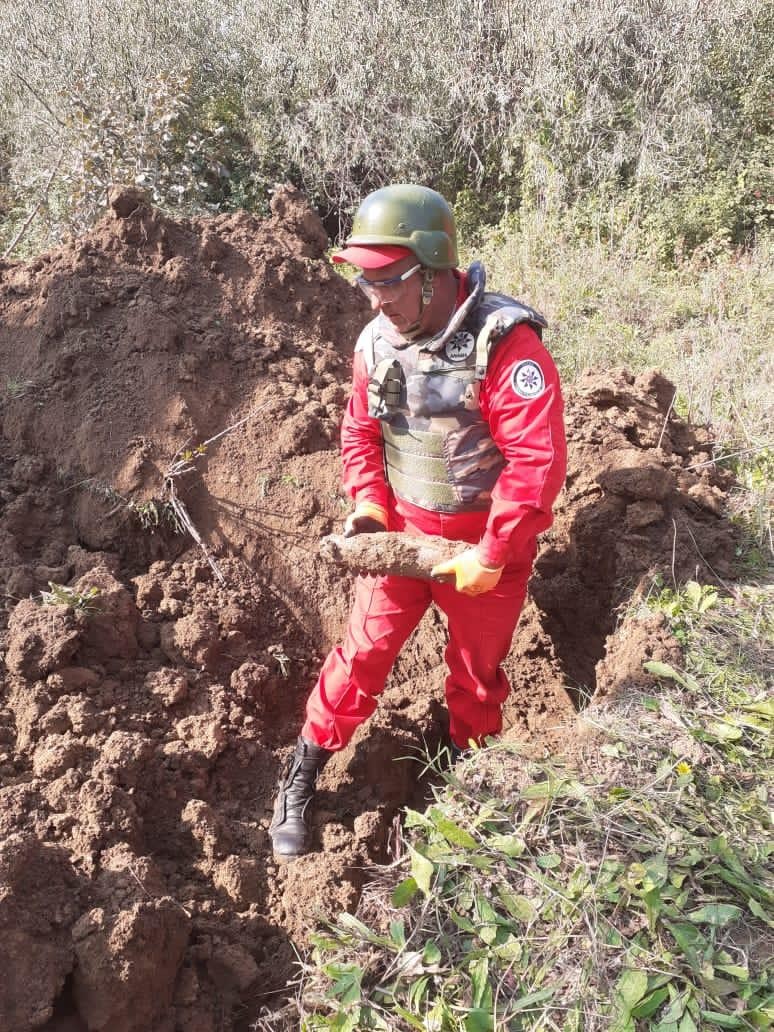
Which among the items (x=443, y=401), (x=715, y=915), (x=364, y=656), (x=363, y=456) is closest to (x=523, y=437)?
(x=443, y=401)

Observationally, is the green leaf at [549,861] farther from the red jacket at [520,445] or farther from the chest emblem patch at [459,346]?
the chest emblem patch at [459,346]

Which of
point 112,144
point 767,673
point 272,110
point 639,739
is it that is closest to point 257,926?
point 639,739

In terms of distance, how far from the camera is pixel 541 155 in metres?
8.88

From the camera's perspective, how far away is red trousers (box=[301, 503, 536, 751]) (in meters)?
2.86

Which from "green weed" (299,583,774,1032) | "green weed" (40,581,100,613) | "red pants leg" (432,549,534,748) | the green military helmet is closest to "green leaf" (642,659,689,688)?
"green weed" (299,583,774,1032)

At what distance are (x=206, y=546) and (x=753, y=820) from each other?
250cm

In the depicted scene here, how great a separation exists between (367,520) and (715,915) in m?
1.64

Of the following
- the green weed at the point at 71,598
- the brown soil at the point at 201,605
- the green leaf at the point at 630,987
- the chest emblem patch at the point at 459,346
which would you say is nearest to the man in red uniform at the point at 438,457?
the chest emblem patch at the point at 459,346

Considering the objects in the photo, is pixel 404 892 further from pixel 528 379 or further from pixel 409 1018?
pixel 528 379

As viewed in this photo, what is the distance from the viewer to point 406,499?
2.96 metres

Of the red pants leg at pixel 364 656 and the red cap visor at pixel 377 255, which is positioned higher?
the red cap visor at pixel 377 255

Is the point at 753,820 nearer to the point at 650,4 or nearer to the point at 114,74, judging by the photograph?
the point at 650,4

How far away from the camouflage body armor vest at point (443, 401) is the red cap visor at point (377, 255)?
0.27 m

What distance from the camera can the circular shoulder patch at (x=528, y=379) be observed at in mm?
2439
